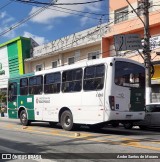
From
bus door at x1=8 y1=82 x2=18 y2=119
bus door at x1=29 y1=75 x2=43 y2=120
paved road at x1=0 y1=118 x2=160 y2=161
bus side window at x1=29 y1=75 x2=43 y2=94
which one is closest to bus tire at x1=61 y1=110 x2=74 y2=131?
bus door at x1=29 y1=75 x2=43 y2=120

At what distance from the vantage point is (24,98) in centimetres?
2003

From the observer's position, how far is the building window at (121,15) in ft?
89.4

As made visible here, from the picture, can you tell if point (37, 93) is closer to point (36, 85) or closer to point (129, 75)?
point (36, 85)

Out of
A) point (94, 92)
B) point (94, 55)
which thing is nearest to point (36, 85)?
point (94, 92)

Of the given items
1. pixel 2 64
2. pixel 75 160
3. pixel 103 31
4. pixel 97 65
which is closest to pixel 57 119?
pixel 97 65

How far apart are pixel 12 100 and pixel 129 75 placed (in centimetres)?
838

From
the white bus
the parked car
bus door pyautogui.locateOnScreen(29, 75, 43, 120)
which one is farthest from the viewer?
bus door pyautogui.locateOnScreen(29, 75, 43, 120)

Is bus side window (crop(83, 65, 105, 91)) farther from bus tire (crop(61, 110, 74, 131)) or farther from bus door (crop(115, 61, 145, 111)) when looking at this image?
bus tire (crop(61, 110, 74, 131))

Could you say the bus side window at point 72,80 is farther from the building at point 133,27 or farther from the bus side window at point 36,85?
the building at point 133,27

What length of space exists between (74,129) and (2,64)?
94.0 feet

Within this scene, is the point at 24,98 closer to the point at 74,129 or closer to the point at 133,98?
the point at 74,129

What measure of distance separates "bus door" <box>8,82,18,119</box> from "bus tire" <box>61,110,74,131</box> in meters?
4.68

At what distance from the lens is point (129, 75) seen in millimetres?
15281

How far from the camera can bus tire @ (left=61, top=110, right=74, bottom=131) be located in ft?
53.8
